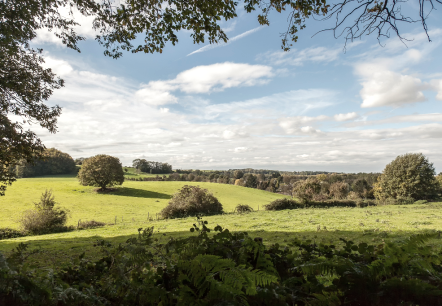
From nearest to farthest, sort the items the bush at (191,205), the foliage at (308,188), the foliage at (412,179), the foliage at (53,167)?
the bush at (191,205)
the foliage at (308,188)
the foliage at (412,179)
the foliage at (53,167)

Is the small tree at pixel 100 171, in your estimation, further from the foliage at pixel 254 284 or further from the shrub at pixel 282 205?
the foliage at pixel 254 284

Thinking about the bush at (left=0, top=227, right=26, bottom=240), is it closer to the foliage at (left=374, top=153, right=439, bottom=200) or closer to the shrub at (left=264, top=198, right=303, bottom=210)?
the shrub at (left=264, top=198, right=303, bottom=210)

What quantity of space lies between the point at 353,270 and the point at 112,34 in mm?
7821

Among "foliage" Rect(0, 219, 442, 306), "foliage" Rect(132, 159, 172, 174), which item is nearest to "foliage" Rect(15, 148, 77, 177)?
"foliage" Rect(132, 159, 172, 174)

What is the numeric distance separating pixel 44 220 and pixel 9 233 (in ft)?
10.4

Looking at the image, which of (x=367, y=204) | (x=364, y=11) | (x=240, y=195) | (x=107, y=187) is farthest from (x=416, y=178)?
(x=107, y=187)

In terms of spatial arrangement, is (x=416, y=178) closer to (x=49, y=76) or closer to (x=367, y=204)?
(x=367, y=204)

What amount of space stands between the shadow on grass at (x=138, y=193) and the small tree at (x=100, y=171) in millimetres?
2708

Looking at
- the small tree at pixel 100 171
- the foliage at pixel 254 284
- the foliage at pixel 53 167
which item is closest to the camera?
the foliage at pixel 254 284

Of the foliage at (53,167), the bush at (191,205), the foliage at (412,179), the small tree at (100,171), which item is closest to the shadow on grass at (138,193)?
the small tree at (100,171)

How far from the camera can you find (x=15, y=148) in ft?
26.3

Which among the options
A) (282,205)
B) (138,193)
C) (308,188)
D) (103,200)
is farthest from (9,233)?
(308,188)

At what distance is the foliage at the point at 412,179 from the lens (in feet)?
140

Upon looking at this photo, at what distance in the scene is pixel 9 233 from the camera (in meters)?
23.8
